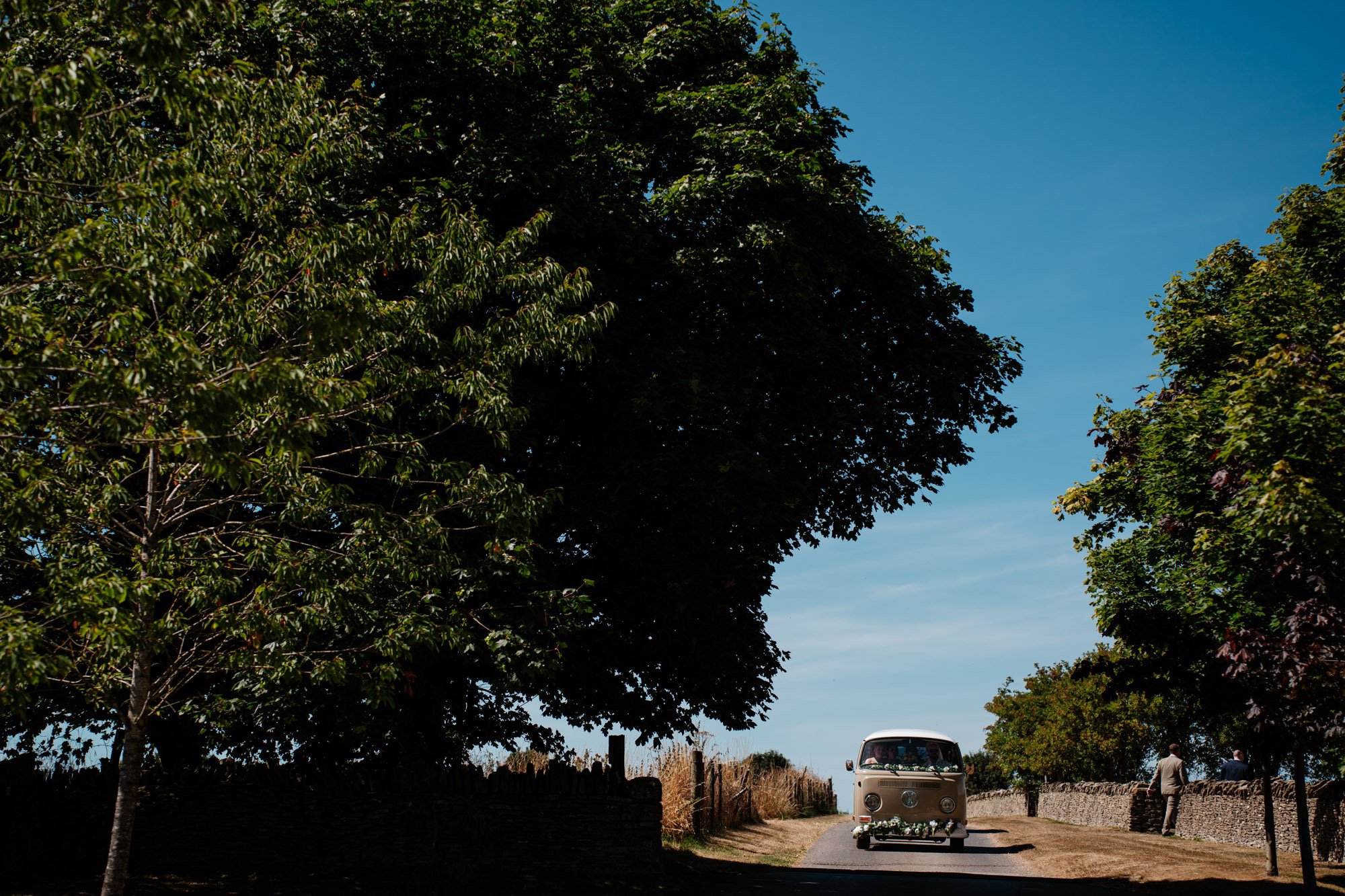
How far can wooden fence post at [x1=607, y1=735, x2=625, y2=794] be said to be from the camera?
612 inches

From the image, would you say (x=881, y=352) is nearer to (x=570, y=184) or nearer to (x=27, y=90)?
(x=570, y=184)

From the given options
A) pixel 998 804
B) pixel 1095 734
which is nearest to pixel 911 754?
pixel 1095 734

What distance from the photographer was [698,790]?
23.0 m

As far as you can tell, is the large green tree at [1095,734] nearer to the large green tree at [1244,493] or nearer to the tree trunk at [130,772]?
the large green tree at [1244,493]

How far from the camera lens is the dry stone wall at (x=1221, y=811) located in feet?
62.3

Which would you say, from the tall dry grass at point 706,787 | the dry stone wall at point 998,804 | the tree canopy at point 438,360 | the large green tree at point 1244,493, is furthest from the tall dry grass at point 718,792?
the dry stone wall at point 998,804

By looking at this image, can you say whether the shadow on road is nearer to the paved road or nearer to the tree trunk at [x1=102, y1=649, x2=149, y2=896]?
the paved road

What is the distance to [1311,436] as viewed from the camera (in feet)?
39.9

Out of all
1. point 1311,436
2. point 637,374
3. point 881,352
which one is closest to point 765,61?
point 881,352

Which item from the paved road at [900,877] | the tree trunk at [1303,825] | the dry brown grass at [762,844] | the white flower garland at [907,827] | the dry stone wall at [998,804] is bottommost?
the dry stone wall at [998,804]

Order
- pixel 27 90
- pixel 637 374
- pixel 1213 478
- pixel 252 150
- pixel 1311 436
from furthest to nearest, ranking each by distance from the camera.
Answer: pixel 637 374
pixel 1213 478
pixel 1311 436
pixel 252 150
pixel 27 90

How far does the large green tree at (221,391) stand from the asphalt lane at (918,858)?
8.71 m

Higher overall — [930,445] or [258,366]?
[930,445]

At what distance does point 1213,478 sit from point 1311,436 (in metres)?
1.29
